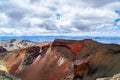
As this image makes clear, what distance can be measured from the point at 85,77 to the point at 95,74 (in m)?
4.37

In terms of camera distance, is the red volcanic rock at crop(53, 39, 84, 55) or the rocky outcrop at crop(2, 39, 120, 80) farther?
the red volcanic rock at crop(53, 39, 84, 55)

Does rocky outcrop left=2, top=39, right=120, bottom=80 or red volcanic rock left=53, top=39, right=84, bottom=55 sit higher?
red volcanic rock left=53, top=39, right=84, bottom=55

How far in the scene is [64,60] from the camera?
268 feet

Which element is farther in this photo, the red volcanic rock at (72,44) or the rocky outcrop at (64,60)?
the red volcanic rock at (72,44)

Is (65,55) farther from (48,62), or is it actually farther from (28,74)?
(28,74)

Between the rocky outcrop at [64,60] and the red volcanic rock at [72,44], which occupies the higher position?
the red volcanic rock at [72,44]

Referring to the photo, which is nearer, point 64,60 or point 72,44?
point 64,60

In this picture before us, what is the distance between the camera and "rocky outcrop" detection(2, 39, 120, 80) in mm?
63000

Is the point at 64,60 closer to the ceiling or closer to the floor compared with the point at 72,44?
closer to the floor

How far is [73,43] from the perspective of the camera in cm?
8812

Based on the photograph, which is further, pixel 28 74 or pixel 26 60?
pixel 26 60

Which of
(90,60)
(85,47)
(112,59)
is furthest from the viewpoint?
(85,47)

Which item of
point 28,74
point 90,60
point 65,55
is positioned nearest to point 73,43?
point 65,55

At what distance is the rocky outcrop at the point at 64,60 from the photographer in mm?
63000
